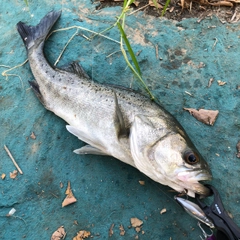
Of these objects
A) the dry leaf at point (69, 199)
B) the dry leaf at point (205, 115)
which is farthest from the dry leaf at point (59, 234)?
the dry leaf at point (205, 115)

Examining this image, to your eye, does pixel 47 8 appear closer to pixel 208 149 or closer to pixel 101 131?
pixel 101 131

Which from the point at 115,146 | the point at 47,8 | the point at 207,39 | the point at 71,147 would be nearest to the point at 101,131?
the point at 115,146

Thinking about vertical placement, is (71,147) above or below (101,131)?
below

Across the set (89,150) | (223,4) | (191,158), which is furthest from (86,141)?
(223,4)

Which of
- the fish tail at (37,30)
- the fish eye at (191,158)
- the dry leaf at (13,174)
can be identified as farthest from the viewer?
the fish tail at (37,30)

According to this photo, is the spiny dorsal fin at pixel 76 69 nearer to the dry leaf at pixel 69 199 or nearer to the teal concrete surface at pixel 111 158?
the teal concrete surface at pixel 111 158

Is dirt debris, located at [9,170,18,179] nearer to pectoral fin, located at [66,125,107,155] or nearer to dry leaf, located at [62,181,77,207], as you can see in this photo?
dry leaf, located at [62,181,77,207]

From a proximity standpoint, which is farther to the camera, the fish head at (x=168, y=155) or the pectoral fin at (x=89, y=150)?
the pectoral fin at (x=89, y=150)

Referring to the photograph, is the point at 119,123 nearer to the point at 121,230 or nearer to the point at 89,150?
the point at 89,150
